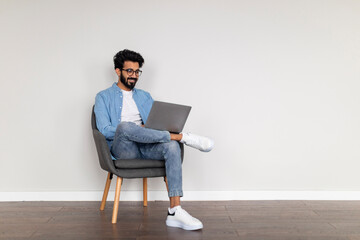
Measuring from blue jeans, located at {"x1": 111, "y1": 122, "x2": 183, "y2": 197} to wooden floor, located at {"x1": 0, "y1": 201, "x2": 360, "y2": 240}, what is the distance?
0.31 m

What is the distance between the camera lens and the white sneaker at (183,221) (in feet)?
7.31

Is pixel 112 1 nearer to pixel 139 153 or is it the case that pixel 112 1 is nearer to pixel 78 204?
pixel 139 153

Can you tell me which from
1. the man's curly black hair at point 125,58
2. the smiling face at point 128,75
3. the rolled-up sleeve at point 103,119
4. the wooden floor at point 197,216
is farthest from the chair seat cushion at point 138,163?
the man's curly black hair at point 125,58

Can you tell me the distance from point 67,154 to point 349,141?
101 inches

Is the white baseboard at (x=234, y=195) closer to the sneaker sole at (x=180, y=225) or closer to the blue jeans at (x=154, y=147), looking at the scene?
the blue jeans at (x=154, y=147)

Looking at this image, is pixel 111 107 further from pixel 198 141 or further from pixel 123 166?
pixel 198 141

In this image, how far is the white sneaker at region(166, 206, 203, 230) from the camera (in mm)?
2229

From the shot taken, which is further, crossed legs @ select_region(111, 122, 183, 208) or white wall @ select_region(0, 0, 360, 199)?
white wall @ select_region(0, 0, 360, 199)

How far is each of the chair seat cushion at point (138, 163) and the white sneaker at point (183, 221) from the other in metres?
0.39

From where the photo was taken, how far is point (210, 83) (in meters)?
3.27

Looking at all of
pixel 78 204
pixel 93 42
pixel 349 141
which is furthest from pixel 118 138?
pixel 349 141

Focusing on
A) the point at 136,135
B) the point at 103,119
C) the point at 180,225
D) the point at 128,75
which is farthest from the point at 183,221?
the point at 128,75

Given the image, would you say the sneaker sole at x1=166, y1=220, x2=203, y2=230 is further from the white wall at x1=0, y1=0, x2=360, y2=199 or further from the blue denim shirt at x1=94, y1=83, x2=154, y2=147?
the white wall at x1=0, y1=0, x2=360, y2=199

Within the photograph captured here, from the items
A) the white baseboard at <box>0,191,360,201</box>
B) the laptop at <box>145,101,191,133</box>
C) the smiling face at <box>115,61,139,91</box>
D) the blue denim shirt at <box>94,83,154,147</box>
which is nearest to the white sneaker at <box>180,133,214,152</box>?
the laptop at <box>145,101,191,133</box>
